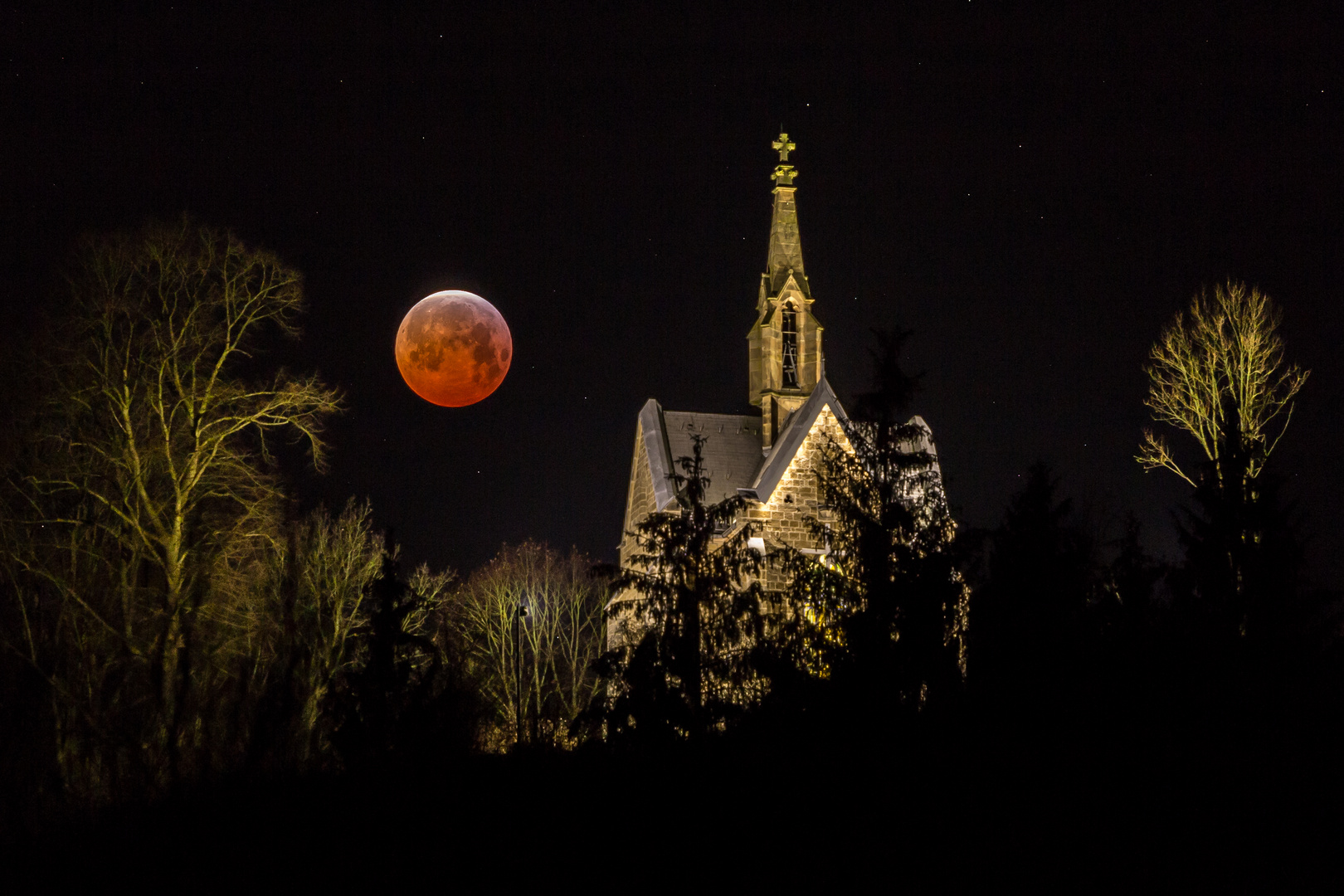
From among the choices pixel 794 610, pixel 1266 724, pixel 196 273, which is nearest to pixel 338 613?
pixel 196 273

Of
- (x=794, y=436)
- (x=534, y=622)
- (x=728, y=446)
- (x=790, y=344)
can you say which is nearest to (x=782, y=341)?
(x=790, y=344)

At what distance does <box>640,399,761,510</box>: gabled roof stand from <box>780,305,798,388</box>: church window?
1.51 metres

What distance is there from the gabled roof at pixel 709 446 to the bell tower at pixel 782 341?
0.60 metres

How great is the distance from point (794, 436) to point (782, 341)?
5088 millimetres

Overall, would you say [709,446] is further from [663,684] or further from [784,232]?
[663,684]

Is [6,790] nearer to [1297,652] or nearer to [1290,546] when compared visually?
[1297,652]

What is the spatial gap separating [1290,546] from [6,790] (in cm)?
2095

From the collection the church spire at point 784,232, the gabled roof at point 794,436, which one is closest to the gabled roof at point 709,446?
the gabled roof at point 794,436

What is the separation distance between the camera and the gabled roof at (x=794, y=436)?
106ft

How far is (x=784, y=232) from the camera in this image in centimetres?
3891

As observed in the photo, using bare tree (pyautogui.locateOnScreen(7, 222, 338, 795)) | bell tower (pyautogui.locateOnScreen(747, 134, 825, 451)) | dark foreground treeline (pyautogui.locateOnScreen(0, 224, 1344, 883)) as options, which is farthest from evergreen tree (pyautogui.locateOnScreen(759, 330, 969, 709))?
bell tower (pyautogui.locateOnScreen(747, 134, 825, 451))

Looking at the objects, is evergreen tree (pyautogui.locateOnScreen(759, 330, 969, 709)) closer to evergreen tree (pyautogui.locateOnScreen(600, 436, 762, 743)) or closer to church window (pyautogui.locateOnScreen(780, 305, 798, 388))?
evergreen tree (pyautogui.locateOnScreen(600, 436, 762, 743))

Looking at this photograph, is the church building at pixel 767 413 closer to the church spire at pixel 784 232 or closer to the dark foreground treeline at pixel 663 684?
the church spire at pixel 784 232

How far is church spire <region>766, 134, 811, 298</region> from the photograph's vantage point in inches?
1491
